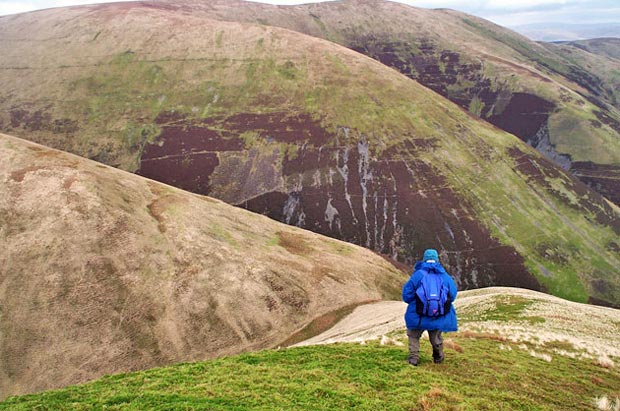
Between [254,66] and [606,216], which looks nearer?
[606,216]

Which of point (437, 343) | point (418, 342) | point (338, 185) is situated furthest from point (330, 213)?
Result: point (437, 343)

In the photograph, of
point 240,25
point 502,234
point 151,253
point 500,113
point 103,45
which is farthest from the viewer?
point 500,113

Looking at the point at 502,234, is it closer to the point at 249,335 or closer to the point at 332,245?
the point at 332,245

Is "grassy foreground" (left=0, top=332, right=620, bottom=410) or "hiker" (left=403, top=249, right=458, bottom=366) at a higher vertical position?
"hiker" (left=403, top=249, right=458, bottom=366)

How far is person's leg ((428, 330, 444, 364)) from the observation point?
15844mm

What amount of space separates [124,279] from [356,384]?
39.1 metres

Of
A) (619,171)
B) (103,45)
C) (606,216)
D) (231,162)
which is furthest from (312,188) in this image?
(619,171)

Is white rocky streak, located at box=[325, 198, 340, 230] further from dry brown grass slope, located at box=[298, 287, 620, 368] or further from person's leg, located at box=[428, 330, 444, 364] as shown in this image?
person's leg, located at box=[428, 330, 444, 364]

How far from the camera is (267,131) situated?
122 m

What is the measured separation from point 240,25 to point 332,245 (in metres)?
127

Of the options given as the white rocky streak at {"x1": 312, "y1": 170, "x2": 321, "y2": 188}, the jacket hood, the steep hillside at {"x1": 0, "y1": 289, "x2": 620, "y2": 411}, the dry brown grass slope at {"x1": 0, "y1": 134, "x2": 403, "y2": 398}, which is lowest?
the white rocky streak at {"x1": 312, "y1": 170, "x2": 321, "y2": 188}

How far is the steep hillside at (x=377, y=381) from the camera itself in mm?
13766

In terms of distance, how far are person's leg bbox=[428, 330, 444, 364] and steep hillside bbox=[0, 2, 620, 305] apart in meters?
83.4

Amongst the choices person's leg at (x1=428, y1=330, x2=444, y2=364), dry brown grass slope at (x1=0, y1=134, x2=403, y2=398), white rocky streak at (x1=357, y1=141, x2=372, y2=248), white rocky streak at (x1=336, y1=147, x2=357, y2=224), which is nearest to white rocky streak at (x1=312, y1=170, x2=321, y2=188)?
white rocky streak at (x1=336, y1=147, x2=357, y2=224)
